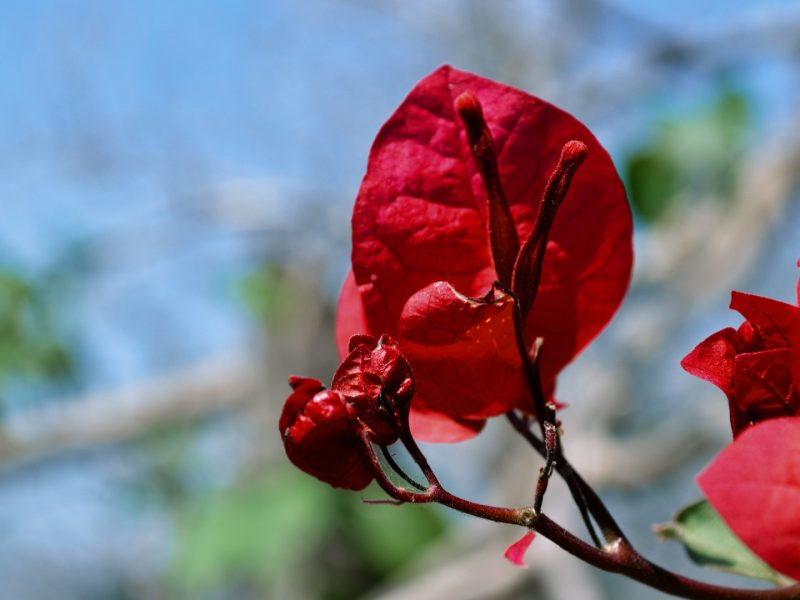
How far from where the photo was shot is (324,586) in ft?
7.16

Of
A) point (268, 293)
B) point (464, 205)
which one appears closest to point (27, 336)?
point (268, 293)

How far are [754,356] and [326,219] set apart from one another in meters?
2.25

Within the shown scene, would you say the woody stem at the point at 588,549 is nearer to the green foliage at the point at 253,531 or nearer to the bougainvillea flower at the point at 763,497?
Answer: the bougainvillea flower at the point at 763,497

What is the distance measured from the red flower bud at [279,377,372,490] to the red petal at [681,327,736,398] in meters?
0.11

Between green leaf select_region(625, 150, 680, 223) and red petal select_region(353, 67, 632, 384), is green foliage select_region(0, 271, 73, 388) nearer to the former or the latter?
green leaf select_region(625, 150, 680, 223)

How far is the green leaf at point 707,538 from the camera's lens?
0.38 metres

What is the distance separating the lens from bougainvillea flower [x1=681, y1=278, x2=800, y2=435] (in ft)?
0.92

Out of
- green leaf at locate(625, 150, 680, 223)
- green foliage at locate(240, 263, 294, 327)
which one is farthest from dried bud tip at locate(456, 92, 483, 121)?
green foliage at locate(240, 263, 294, 327)

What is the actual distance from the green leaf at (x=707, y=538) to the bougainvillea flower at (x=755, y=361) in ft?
0.39

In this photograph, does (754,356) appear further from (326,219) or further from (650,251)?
(326,219)

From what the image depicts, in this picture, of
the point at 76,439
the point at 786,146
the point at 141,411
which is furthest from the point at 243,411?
the point at 786,146

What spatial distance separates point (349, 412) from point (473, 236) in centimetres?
10

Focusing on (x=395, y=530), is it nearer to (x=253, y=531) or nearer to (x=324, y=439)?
(x=253, y=531)

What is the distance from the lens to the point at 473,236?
0.33 meters
